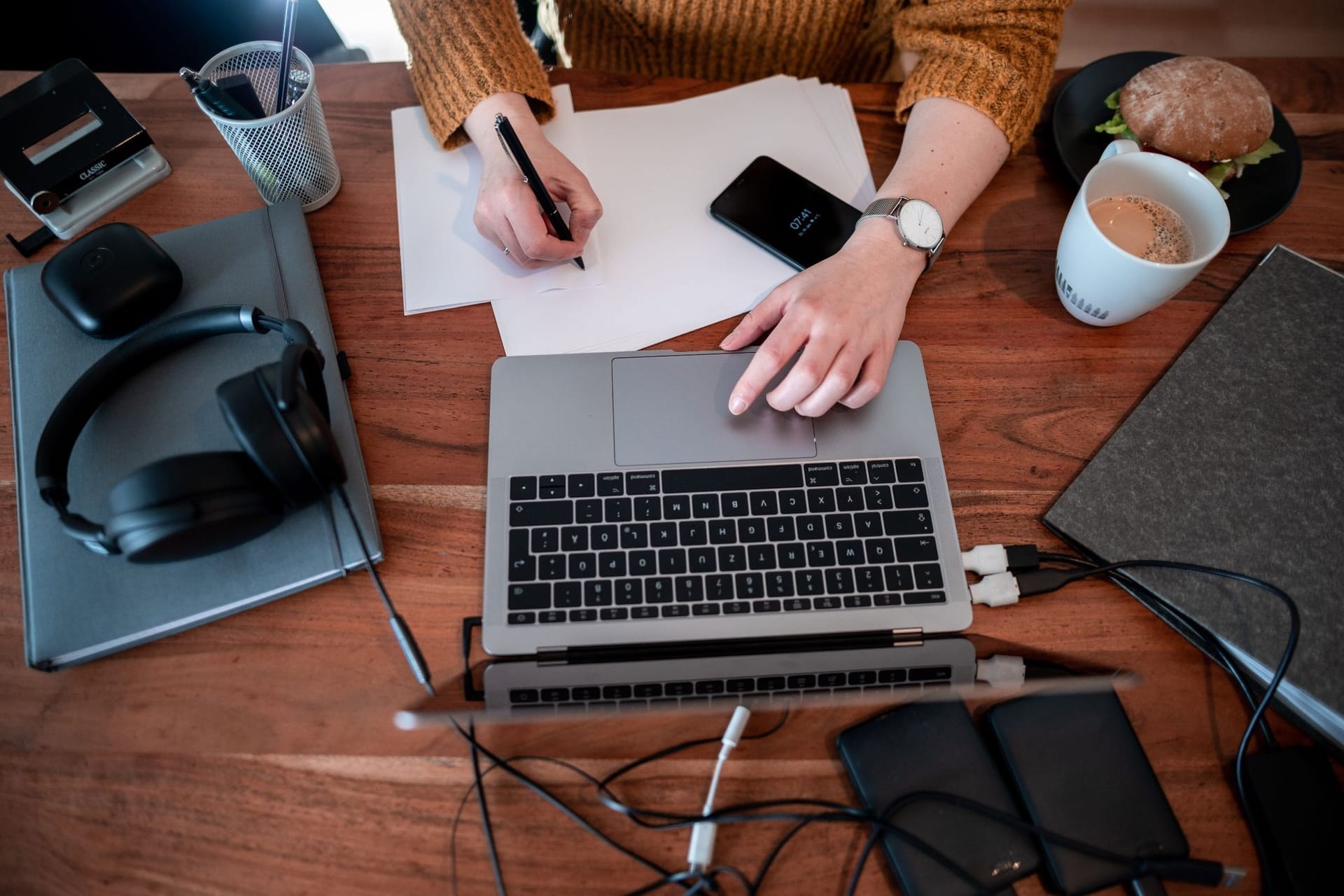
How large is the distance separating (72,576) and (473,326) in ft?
1.21

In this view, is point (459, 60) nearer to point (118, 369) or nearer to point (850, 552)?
point (118, 369)

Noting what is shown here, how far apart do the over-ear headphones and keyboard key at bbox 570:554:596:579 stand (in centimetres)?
19

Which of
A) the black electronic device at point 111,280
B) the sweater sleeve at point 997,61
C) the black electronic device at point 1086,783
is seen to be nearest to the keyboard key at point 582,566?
the black electronic device at point 1086,783

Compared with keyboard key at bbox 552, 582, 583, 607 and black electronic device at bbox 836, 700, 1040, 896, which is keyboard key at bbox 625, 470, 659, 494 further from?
black electronic device at bbox 836, 700, 1040, 896

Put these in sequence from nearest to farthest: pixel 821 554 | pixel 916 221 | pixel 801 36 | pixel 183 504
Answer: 1. pixel 183 504
2. pixel 821 554
3. pixel 916 221
4. pixel 801 36

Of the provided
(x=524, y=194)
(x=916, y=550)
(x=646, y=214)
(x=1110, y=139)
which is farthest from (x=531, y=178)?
(x=1110, y=139)

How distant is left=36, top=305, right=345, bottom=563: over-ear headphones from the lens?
1.73 ft

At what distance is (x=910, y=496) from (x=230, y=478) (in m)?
0.51

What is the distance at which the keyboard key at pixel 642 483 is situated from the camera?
2.11ft

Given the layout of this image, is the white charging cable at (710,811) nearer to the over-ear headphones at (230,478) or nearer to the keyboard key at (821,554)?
the keyboard key at (821,554)

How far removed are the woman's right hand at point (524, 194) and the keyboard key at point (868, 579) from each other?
39 centimetres

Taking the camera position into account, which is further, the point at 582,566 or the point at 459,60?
the point at 459,60

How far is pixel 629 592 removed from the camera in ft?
2.00

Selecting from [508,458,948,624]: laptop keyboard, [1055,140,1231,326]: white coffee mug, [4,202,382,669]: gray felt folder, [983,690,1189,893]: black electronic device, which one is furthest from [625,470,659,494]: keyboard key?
[1055,140,1231,326]: white coffee mug
